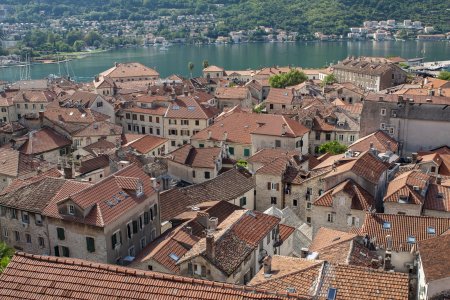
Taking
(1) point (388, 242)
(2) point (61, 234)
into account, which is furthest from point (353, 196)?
(2) point (61, 234)

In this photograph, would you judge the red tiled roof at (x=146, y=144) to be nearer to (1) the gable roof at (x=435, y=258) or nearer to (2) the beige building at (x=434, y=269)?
(1) the gable roof at (x=435, y=258)

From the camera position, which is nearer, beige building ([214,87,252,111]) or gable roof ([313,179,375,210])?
Result: gable roof ([313,179,375,210])

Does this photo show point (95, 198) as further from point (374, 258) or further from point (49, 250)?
point (374, 258)

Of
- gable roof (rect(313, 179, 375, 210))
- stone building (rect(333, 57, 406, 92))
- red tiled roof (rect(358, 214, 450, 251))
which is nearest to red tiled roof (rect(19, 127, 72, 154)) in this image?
gable roof (rect(313, 179, 375, 210))

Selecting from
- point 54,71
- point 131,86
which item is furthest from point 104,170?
point 54,71

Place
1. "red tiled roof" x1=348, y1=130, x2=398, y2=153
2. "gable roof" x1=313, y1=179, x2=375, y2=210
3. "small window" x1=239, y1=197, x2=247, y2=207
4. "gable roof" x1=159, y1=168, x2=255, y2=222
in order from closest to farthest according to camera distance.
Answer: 1. "gable roof" x1=313, y1=179, x2=375, y2=210
2. "gable roof" x1=159, y1=168, x2=255, y2=222
3. "small window" x1=239, y1=197, x2=247, y2=207
4. "red tiled roof" x1=348, y1=130, x2=398, y2=153

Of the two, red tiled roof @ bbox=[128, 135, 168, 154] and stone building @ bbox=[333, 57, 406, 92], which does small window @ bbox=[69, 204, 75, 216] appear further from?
stone building @ bbox=[333, 57, 406, 92]
